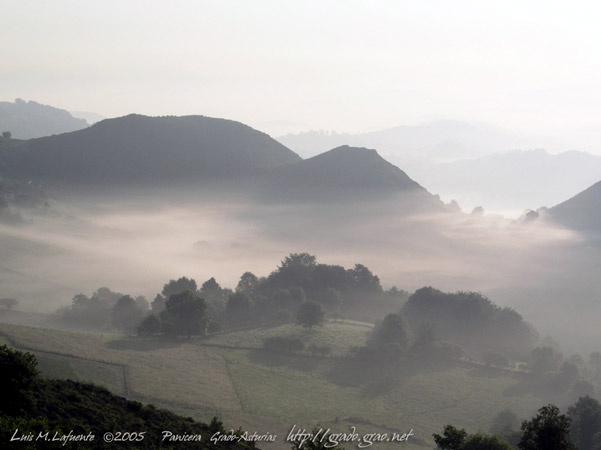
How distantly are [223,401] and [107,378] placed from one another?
12.0 m

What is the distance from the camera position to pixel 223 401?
6444 centimetres

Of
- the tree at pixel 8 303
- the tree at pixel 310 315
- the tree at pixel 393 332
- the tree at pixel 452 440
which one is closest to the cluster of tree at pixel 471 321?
the tree at pixel 393 332

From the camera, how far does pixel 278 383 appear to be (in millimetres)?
74812

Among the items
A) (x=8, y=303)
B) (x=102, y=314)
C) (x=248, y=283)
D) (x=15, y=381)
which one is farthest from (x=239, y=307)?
(x=15, y=381)

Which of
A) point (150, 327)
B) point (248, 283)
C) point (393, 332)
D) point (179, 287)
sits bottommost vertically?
point (150, 327)

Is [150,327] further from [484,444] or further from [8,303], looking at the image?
[484,444]

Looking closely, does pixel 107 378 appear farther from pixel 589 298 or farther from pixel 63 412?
pixel 589 298

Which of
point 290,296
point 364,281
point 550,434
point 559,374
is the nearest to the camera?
point 550,434

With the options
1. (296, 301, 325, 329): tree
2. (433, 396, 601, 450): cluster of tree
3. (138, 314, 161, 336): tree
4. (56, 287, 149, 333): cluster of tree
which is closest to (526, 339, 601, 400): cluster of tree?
(433, 396, 601, 450): cluster of tree

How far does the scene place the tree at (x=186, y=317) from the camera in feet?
305

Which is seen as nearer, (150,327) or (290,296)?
(150,327)

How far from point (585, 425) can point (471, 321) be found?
49637mm

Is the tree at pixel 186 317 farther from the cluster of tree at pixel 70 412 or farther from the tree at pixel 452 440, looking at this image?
the tree at pixel 452 440

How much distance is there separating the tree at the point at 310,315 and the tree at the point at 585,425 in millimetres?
40068
